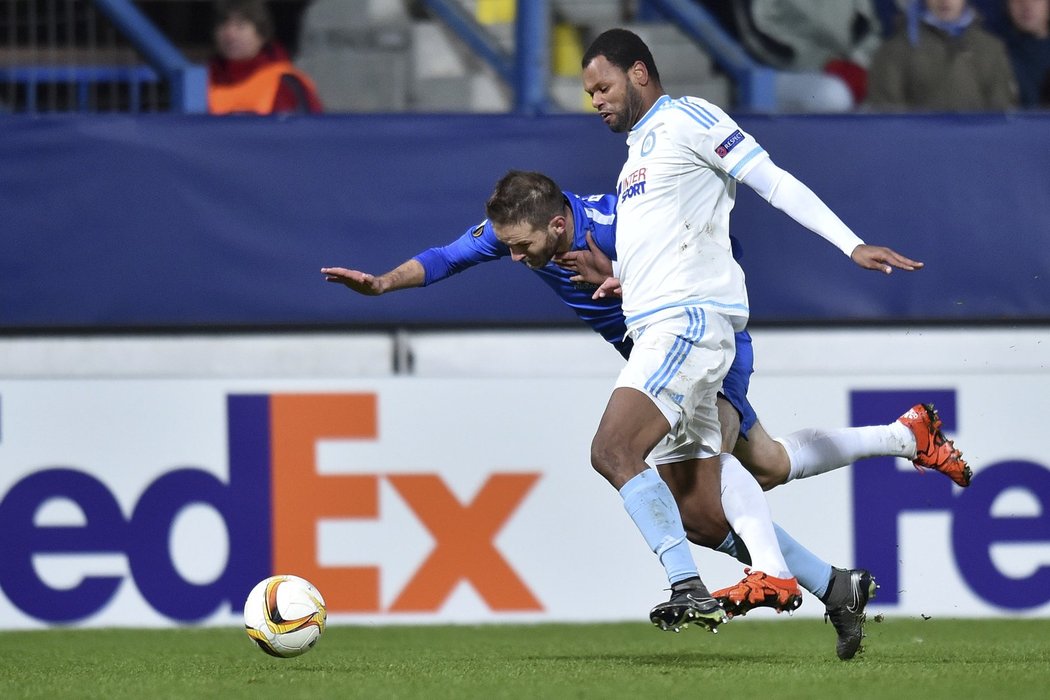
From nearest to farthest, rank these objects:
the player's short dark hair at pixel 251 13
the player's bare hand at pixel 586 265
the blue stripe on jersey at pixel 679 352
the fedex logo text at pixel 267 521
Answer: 1. the blue stripe on jersey at pixel 679 352
2. the player's bare hand at pixel 586 265
3. the fedex logo text at pixel 267 521
4. the player's short dark hair at pixel 251 13

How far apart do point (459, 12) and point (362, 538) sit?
307 centimetres

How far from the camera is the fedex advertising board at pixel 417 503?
7.82 m

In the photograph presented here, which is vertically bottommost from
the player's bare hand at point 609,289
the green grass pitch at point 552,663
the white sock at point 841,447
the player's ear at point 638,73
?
the green grass pitch at point 552,663

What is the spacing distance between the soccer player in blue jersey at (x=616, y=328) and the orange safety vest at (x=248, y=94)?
285 cm

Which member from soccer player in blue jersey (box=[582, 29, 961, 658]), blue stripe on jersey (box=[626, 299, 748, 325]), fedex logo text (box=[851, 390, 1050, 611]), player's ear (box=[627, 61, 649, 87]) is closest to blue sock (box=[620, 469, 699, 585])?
soccer player in blue jersey (box=[582, 29, 961, 658])

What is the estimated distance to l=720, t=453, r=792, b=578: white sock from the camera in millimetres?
5309

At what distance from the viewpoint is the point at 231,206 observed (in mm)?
8195

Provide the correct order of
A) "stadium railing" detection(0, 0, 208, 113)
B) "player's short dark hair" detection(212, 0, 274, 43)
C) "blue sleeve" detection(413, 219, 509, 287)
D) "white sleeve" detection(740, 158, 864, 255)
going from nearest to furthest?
"white sleeve" detection(740, 158, 864, 255) < "blue sleeve" detection(413, 219, 509, 287) < "stadium railing" detection(0, 0, 208, 113) < "player's short dark hair" detection(212, 0, 274, 43)

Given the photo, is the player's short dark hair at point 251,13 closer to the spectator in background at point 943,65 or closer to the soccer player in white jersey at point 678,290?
the spectator in background at point 943,65

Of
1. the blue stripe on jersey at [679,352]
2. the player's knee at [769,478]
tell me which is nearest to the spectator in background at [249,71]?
the player's knee at [769,478]

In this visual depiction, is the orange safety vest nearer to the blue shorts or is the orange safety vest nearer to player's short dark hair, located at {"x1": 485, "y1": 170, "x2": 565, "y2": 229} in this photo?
player's short dark hair, located at {"x1": 485, "y1": 170, "x2": 565, "y2": 229}

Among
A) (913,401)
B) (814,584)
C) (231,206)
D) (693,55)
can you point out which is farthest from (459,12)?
(814,584)

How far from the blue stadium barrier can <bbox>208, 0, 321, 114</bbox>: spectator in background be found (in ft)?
0.80

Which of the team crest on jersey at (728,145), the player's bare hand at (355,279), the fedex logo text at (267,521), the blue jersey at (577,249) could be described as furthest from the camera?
the fedex logo text at (267,521)
